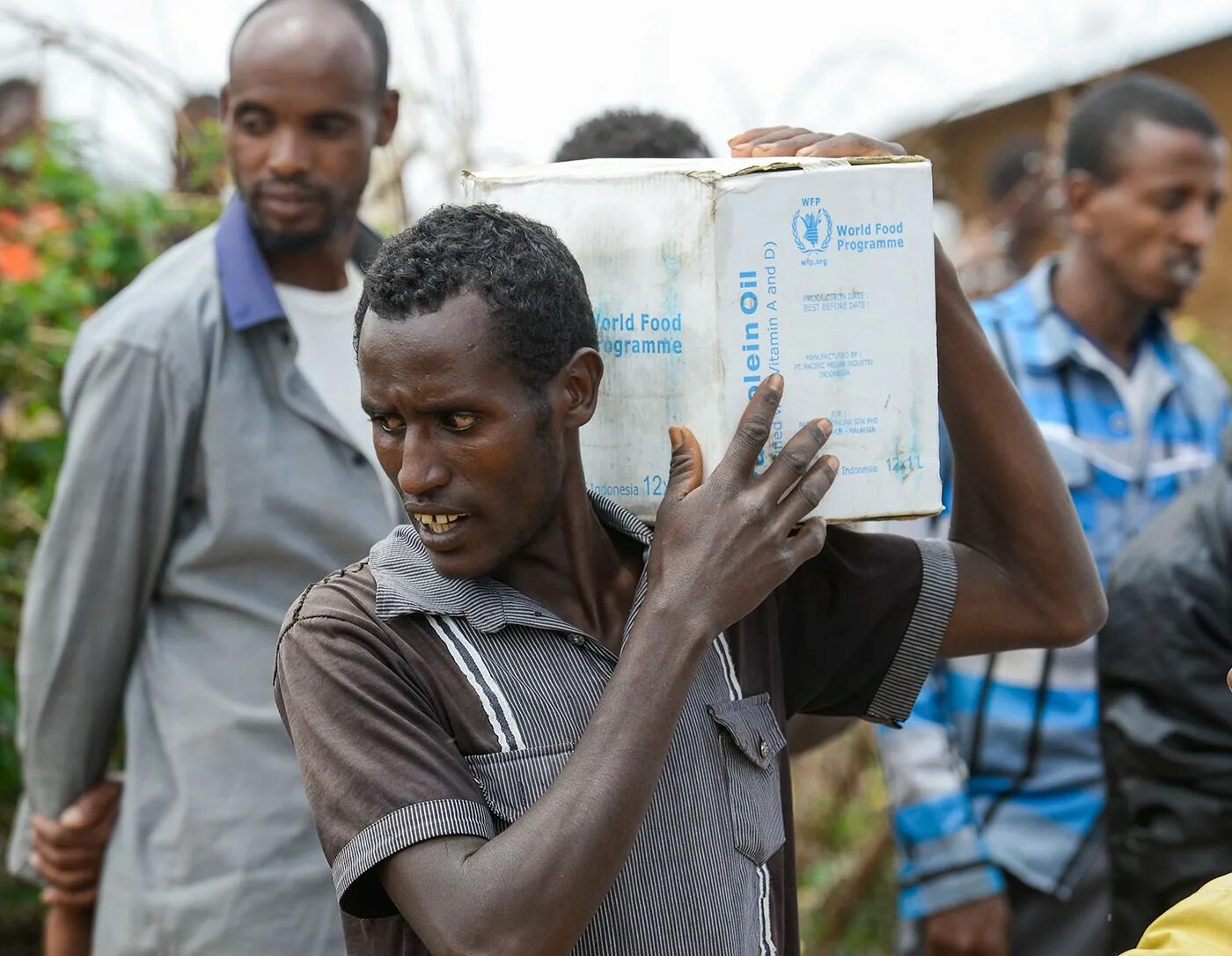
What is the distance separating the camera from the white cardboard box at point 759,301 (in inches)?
70.0

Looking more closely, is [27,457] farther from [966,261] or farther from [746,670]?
[966,261]

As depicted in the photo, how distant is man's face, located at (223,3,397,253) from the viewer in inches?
113

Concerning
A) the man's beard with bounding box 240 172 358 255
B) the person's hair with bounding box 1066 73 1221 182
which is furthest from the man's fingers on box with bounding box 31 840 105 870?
the person's hair with bounding box 1066 73 1221 182

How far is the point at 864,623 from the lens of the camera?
2.07m

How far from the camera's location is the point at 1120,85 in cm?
390

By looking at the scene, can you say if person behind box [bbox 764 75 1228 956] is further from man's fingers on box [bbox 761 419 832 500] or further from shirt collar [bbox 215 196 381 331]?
shirt collar [bbox 215 196 381 331]

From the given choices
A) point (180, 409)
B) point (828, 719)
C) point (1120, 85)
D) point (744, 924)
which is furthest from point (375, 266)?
point (1120, 85)

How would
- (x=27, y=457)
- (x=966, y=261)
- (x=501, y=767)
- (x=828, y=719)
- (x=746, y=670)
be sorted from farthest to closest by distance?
(x=966, y=261) → (x=27, y=457) → (x=828, y=719) → (x=746, y=670) → (x=501, y=767)

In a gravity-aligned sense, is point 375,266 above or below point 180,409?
above

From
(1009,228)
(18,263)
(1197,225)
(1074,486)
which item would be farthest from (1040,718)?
(1009,228)

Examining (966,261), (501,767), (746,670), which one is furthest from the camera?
(966,261)

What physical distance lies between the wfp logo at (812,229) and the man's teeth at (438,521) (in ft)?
1.59

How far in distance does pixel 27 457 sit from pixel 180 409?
1.26 m

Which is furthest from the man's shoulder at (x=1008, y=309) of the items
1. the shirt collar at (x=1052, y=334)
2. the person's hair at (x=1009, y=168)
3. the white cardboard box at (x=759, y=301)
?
the person's hair at (x=1009, y=168)
